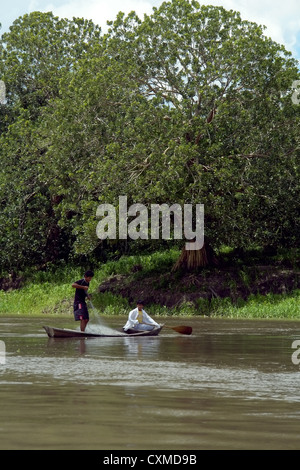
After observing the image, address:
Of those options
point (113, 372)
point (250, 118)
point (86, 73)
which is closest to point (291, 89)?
point (250, 118)

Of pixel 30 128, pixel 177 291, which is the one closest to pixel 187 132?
pixel 177 291

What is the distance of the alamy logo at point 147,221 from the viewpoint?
120 ft

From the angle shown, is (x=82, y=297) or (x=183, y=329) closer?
(x=82, y=297)

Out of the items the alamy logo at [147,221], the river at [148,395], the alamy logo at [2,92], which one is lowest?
the river at [148,395]

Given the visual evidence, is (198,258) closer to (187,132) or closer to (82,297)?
(187,132)

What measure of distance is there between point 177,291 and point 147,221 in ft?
13.2

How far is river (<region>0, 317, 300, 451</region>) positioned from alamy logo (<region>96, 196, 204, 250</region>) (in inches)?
615

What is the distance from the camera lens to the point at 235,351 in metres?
19.0

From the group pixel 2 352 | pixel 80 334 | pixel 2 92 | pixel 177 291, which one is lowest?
pixel 2 352

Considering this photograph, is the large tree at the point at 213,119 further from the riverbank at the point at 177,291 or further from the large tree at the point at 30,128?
the large tree at the point at 30,128

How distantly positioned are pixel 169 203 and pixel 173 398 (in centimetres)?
2567

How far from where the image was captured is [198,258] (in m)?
40.2

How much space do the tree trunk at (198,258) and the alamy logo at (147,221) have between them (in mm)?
2109

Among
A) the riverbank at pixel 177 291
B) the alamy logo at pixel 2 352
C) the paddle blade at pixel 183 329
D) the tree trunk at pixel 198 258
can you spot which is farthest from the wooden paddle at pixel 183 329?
the tree trunk at pixel 198 258
